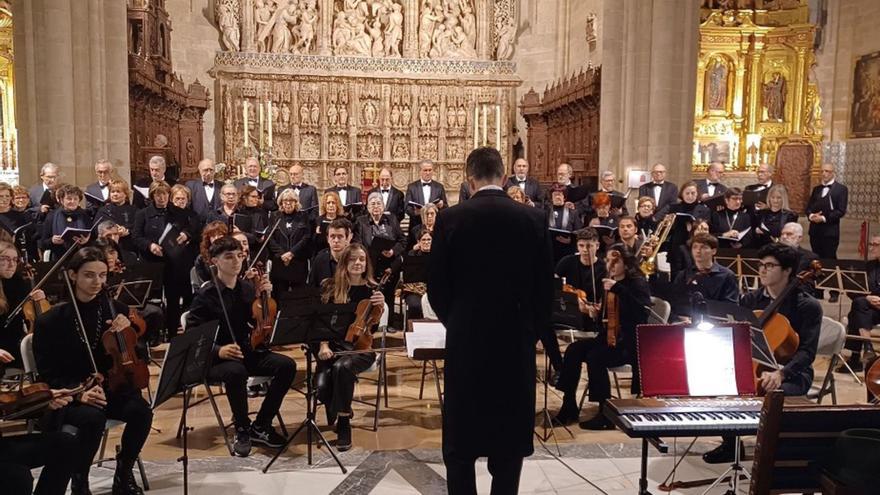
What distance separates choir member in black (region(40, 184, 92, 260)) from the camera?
7277 mm

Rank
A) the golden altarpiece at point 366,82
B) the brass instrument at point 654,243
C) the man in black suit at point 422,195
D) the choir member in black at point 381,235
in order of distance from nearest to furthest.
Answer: the brass instrument at point 654,243 → the choir member in black at point 381,235 → the man in black suit at point 422,195 → the golden altarpiece at point 366,82

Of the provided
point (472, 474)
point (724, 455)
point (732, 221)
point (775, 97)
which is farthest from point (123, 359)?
point (775, 97)

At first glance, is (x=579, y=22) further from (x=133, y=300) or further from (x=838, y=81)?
(x=133, y=300)

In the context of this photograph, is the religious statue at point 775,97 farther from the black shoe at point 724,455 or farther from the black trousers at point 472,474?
the black trousers at point 472,474

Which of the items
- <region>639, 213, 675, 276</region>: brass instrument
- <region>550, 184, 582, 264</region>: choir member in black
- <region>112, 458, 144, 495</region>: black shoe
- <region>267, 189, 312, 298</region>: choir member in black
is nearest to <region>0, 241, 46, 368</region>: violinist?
<region>112, 458, 144, 495</region>: black shoe

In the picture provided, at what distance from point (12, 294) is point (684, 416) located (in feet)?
14.0

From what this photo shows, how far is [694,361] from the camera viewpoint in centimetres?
400

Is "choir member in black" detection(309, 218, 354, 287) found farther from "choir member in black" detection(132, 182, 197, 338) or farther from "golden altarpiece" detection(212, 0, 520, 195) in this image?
"golden altarpiece" detection(212, 0, 520, 195)

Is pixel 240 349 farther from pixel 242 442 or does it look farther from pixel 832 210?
pixel 832 210

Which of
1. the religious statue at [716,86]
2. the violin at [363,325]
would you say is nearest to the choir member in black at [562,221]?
the violin at [363,325]

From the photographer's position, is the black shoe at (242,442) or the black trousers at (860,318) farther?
the black trousers at (860,318)

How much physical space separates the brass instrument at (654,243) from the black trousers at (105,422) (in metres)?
4.43

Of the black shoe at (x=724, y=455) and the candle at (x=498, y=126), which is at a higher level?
the candle at (x=498, y=126)

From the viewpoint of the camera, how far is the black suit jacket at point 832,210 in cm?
972
